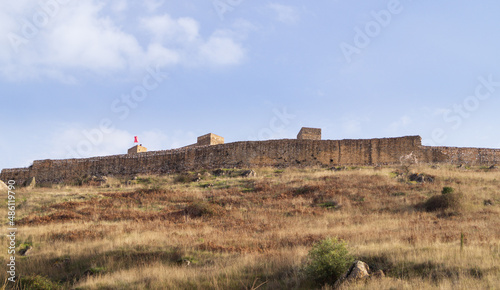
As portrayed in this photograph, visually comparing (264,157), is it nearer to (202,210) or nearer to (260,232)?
(202,210)

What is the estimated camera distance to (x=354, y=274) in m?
7.16

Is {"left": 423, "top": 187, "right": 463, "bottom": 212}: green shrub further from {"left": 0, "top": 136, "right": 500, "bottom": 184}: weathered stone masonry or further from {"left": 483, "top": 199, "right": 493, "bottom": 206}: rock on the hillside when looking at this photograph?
{"left": 0, "top": 136, "right": 500, "bottom": 184}: weathered stone masonry

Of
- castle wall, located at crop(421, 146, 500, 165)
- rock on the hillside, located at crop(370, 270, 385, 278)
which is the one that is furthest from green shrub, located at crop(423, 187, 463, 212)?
castle wall, located at crop(421, 146, 500, 165)

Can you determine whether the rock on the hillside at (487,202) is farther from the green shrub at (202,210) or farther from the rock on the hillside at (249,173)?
the rock on the hillside at (249,173)

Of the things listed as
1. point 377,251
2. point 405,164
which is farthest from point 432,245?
point 405,164

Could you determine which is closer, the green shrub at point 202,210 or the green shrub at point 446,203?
the green shrub at point 446,203

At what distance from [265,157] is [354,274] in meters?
22.4

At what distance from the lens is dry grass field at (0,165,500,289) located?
308 inches

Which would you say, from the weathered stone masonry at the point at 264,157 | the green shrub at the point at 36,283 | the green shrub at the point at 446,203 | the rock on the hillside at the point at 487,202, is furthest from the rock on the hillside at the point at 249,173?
the green shrub at the point at 36,283

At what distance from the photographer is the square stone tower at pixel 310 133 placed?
104ft

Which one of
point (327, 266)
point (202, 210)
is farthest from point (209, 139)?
point (327, 266)

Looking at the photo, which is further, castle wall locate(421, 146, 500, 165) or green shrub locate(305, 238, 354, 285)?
castle wall locate(421, 146, 500, 165)

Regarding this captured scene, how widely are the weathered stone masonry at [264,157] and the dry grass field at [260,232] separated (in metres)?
4.94

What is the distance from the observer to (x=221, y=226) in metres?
13.7
